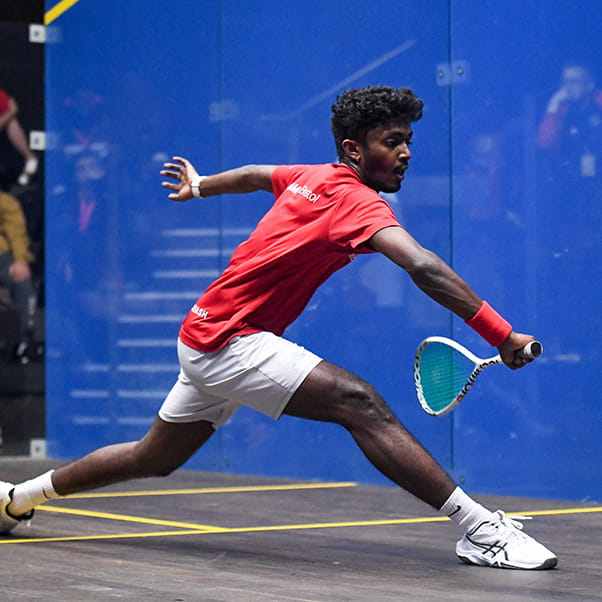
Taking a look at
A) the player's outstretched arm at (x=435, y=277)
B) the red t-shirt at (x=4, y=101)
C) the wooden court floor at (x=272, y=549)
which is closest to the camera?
the wooden court floor at (x=272, y=549)

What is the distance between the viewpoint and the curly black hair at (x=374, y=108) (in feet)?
16.6

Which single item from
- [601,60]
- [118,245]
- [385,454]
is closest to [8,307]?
[118,245]

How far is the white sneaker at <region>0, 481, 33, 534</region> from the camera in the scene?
5.45 m

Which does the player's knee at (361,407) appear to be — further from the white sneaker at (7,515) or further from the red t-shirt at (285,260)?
the white sneaker at (7,515)

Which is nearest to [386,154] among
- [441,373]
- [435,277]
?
[435,277]

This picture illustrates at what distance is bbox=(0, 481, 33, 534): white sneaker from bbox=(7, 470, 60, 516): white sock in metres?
0.02

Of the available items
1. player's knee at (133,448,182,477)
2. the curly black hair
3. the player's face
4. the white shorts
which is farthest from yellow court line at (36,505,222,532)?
the curly black hair

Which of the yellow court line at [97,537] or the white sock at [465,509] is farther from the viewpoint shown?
the yellow court line at [97,537]

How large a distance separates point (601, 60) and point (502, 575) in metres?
2.89

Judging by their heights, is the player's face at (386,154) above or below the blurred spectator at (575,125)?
below

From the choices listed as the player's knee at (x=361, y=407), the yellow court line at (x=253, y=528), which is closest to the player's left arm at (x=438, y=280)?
the player's knee at (x=361, y=407)

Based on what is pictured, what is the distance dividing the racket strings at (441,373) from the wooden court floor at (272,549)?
52cm

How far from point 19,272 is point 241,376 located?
5.22 metres

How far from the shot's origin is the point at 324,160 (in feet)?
26.4
